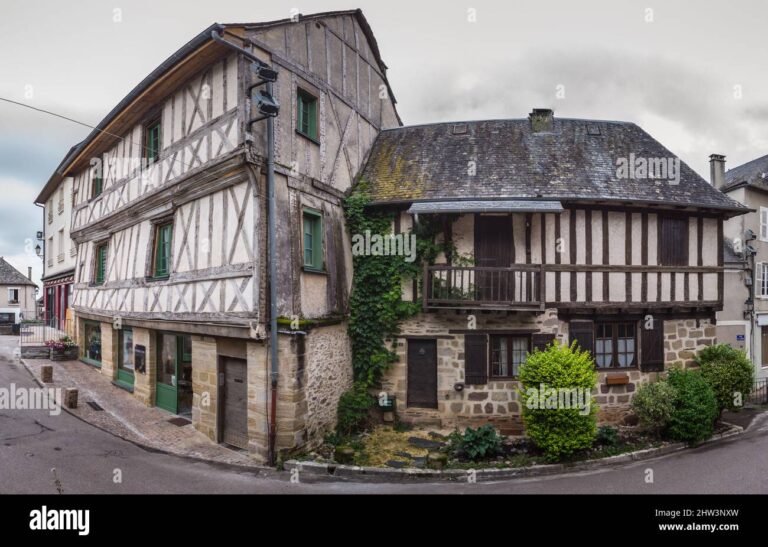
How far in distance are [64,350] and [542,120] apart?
1740 centimetres

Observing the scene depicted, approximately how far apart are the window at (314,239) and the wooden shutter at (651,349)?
7.83 meters

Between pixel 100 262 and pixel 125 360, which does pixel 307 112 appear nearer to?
pixel 125 360

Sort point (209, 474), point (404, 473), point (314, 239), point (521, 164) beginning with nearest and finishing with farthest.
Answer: point (209, 474) < point (404, 473) < point (314, 239) < point (521, 164)

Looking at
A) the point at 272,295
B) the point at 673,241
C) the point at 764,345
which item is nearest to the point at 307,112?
the point at 272,295

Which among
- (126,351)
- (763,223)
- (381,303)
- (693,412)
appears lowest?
(693,412)

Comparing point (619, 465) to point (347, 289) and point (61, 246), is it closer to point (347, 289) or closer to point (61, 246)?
point (347, 289)

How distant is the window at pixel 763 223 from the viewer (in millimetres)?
Result: 16031

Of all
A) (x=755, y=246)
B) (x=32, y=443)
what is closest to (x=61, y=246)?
(x=32, y=443)

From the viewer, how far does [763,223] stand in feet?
52.9

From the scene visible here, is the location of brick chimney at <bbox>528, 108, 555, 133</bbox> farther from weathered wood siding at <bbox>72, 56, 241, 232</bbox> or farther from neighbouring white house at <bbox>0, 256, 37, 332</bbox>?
neighbouring white house at <bbox>0, 256, 37, 332</bbox>

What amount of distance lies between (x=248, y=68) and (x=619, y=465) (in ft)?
32.5

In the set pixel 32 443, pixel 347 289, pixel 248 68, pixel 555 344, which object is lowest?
pixel 32 443

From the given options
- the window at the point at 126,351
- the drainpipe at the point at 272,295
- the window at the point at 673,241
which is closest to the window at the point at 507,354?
the window at the point at 673,241
